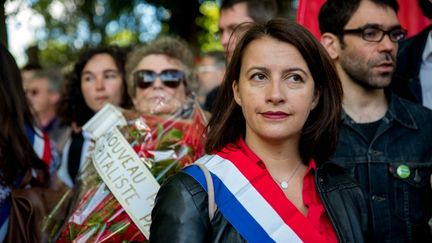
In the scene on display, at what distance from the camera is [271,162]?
9.44 ft

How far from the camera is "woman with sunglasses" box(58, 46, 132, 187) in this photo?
204 inches

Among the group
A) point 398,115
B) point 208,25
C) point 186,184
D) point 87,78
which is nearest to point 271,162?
point 186,184

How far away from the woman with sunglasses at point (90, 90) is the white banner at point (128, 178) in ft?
5.32

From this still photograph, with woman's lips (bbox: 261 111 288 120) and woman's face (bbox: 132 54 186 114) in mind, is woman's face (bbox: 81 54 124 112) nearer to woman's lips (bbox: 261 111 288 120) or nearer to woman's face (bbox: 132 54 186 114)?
woman's face (bbox: 132 54 186 114)

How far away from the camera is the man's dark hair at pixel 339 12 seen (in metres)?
4.01

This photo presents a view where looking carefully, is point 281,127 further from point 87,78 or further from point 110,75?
point 87,78

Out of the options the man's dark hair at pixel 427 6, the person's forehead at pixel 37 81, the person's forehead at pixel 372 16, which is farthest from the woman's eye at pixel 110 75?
the person's forehead at pixel 37 81

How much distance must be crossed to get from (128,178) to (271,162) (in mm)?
827

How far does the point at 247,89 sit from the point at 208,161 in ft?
1.19

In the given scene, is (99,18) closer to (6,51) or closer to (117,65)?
(117,65)

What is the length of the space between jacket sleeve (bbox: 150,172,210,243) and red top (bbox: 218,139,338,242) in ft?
0.91

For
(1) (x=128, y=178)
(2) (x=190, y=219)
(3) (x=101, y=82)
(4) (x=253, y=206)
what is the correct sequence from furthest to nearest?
1. (3) (x=101, y=82)
2. (1) (x=128, y=178)
3. (4) (x=253, y=206)
4. (2) (x=190, y=219)

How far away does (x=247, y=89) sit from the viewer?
2777mm

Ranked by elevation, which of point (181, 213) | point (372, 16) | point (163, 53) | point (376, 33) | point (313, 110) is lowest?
point (181, 213)
